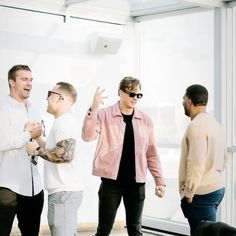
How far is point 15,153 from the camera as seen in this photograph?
4.43 meters

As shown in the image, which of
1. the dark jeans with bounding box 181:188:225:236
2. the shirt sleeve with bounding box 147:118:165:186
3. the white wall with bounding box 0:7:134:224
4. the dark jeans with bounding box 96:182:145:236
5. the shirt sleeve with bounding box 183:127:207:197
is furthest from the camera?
the white wall with bounding box 0:7:134:224

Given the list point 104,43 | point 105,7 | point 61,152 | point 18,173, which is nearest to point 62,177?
point 61,152

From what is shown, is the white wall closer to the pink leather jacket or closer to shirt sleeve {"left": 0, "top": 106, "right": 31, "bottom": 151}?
the pink leather jacket

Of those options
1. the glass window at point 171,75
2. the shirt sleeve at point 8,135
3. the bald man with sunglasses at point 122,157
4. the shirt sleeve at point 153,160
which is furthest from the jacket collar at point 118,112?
the glass window at point 171,75

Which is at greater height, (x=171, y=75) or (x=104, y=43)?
(x=104, y=43)

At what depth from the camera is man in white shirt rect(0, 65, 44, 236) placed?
435 cm

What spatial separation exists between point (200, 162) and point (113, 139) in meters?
0.95

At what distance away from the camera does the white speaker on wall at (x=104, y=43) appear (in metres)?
7.42

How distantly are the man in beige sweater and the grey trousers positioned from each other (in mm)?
919

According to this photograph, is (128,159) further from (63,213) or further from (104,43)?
(104,43)

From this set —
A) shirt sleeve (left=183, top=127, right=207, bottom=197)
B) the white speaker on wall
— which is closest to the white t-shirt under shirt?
shirt sleeve (left=183, top=127, right=207, bottom=197)

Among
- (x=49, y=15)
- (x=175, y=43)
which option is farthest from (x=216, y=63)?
(x=49, y=15)

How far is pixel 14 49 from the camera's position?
22.3 ft

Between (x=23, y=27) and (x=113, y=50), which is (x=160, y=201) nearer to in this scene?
(x=113, y=50)
